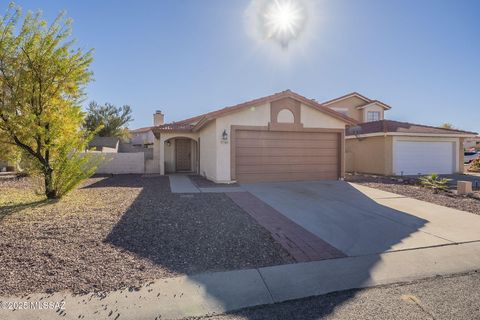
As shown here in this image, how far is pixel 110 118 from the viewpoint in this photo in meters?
38.9

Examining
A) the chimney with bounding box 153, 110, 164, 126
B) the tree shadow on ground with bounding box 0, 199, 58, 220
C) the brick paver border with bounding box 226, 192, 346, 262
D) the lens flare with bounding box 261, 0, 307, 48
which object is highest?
the lens flare with bounding box 261, 0, 307, 48

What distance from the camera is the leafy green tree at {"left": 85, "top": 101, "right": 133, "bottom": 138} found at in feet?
124

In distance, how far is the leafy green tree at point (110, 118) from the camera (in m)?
37.7

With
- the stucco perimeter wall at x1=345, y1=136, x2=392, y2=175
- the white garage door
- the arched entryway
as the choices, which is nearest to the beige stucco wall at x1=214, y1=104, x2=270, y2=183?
the arched entryway

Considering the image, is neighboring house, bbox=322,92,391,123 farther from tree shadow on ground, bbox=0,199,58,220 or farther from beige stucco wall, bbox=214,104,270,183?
tree shadow on ground, bbox=0,199,58,220

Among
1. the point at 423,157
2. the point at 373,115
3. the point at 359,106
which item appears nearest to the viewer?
the point at 423,157

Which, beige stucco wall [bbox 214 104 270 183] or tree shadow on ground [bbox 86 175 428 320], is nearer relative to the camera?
tree shadow on ground [bbox 86 175 428 320]

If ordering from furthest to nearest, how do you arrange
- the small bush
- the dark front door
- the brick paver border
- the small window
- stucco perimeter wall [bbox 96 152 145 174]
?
the small window, the dark front door, stucco perimeter wall [bbox 96 152 145 174], the small bush, the brick paver border

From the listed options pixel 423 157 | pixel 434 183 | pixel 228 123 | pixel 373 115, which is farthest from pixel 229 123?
pixel 373 115

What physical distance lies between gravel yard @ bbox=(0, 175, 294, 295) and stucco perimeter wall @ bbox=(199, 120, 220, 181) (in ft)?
17.0

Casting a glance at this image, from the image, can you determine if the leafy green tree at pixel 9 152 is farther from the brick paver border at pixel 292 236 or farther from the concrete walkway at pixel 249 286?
the brick paver border at pixel 292 236

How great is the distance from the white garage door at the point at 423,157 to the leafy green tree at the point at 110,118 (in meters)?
34.6

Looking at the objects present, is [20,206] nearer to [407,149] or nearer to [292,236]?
[292,236]

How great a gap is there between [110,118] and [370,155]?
34051 millimetres
